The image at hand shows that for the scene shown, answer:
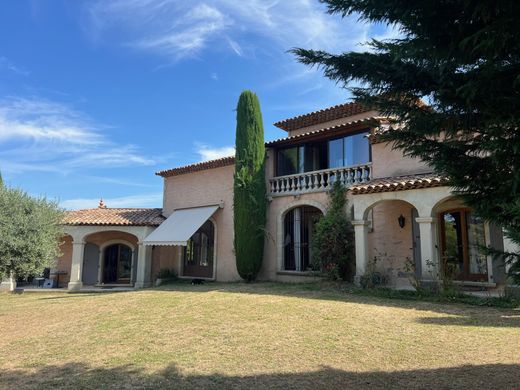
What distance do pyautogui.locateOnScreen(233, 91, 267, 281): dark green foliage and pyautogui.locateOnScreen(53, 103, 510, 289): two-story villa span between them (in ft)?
3.31

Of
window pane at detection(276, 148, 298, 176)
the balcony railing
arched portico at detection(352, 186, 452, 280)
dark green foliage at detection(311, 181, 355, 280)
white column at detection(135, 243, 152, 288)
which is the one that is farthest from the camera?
white column at detection(135, 243, 152, 288)

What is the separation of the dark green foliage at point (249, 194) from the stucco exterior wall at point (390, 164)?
700cm

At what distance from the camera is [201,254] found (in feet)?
92.5

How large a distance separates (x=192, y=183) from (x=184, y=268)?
649cm

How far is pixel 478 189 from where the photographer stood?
18.0ft

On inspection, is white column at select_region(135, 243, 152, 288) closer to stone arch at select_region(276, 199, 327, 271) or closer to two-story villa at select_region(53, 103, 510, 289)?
two-story villa at select_region(53, 103, 510, 289)

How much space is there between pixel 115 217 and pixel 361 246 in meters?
19.1

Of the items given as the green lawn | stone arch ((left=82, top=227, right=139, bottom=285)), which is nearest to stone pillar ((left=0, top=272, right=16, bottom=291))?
stone arch ((left=82, top=227, right=139, bottom=285))

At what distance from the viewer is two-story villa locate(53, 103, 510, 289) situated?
17188mm

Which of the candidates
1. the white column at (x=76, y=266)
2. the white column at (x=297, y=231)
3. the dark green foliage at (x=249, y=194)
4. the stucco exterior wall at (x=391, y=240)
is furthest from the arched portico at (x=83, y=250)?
Result: the stucco exterior wall at (x=391, y=240)

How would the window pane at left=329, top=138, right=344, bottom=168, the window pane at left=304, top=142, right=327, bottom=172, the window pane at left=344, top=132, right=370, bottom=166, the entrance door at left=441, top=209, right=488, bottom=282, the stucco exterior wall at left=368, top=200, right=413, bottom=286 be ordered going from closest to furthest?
the entrance door at left=441, top=209, right=488, bottom=282 → the stucco exterior wall at left=368, top=200, right=413, bottom=286 → the window pane at left=344, top=132, right=370, bottom=166 → the window pane at left=329, top=138, right=344, bottom=168 → the window pane at left=304, top=142, right=327, bottom=172

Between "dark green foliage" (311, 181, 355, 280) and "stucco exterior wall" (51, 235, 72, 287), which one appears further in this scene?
"stucco exterior wall" (51, 235, 72, 287)

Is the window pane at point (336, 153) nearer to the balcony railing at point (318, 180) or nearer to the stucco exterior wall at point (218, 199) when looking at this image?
the balcony railing at point (318, 180)

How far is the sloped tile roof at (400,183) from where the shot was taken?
1573 cm
